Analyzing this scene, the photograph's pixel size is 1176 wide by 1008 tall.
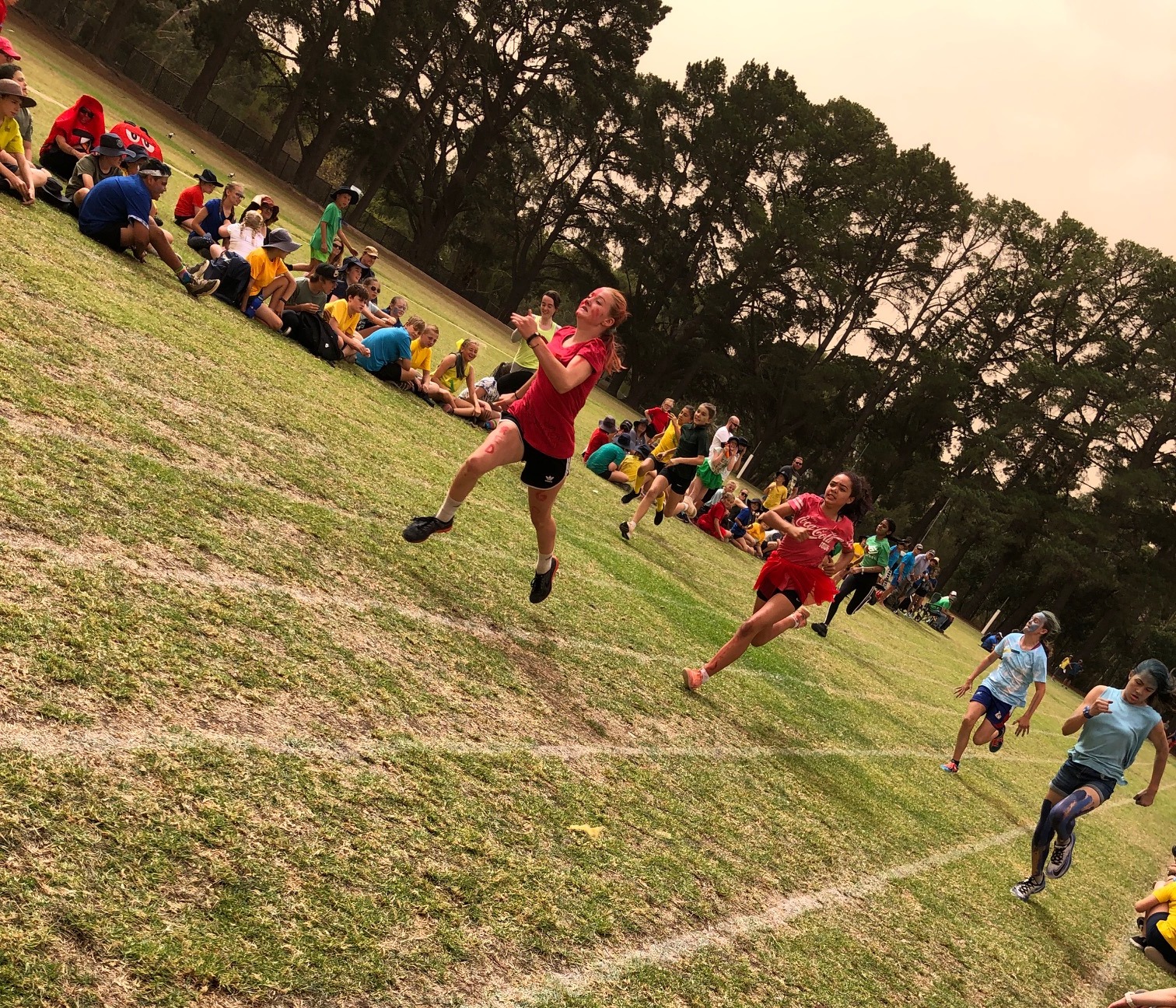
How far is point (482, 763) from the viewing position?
4480 millimetres

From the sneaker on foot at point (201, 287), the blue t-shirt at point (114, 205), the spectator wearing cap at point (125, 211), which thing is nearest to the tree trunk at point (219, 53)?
the spectator wearing cap at point (125, 211)

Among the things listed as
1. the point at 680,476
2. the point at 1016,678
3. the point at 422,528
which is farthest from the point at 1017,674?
the point at 422,528

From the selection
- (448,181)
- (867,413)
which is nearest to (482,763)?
(867,413)

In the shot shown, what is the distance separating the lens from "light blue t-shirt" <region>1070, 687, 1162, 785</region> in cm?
791

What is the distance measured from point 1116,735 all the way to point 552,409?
5587 mm

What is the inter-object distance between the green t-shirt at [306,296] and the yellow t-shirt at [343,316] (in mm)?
252

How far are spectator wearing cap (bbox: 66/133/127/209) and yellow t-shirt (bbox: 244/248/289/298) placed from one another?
1.74 metres

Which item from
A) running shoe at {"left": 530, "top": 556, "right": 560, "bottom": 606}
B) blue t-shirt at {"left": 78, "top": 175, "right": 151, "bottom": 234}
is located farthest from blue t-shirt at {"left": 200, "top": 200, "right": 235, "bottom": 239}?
running shoe at {"left": 530, "top": 556, "right": 560, "bottom": 606}

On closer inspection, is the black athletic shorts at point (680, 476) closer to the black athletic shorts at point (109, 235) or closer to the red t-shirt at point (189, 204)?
the black athletic shorts at point (109, 235)

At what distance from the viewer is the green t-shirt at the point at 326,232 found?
15570 millimetres

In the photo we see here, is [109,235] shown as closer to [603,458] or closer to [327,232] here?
[327,232]

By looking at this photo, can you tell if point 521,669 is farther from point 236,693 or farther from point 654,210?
point 654,210

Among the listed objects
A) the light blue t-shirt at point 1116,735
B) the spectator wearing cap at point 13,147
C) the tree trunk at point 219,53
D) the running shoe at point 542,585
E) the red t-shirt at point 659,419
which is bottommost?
the running shoe at point 542,585

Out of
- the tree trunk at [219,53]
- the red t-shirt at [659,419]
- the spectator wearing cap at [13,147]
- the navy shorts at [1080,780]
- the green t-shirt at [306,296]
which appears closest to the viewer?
the navy shorts at [1080,780]
